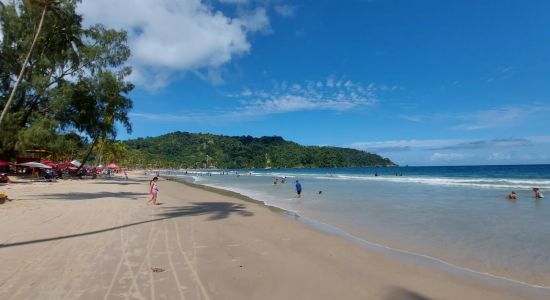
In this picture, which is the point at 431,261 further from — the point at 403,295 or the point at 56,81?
the point at 56,81

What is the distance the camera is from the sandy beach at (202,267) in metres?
5.36

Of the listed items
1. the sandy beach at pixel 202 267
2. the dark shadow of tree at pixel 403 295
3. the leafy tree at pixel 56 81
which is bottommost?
the dark shadow of tree at pixel 403 295

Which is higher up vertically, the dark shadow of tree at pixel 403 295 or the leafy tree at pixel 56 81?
the leafy tree at pixel 56 81

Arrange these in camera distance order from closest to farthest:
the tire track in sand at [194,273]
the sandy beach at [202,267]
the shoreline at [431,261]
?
the tire track in sand at [194,273]
the sandy beach at [202,267]
the shoreline at [431,261]

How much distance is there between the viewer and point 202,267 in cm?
650

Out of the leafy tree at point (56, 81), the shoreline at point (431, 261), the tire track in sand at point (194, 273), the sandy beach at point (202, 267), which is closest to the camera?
the tire track in sand at point (194, 273)

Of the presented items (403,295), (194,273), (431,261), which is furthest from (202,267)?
(431,261)

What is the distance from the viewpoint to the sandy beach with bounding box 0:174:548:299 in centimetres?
536

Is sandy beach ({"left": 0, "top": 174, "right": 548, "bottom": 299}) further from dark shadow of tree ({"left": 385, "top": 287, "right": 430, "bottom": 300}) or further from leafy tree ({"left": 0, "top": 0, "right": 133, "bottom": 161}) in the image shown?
leafy tree ({"left": 0, "top": 0, "right": 133, "bottom": 161})

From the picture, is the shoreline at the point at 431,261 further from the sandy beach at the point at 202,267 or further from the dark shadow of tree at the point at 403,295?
the dark shadow of tree at the point at 403,295

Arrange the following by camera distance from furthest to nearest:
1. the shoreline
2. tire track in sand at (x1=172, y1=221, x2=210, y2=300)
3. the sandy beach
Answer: the shoreline, the sandy beach, tire track in sand at (x1=172, y1=221, x2=210, y2=300)

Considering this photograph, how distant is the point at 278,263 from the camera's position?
7062 mm

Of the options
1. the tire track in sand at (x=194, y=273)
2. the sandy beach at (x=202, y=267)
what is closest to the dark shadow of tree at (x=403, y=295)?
the sandy beach at (x=202, y=267)

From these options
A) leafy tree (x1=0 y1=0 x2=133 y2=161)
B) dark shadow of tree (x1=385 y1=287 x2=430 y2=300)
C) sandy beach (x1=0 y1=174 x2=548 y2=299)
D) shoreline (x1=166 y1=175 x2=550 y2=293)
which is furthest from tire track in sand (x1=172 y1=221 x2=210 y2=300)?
leafy tree (x1=0 y1=0 x2=133 y2=161)
